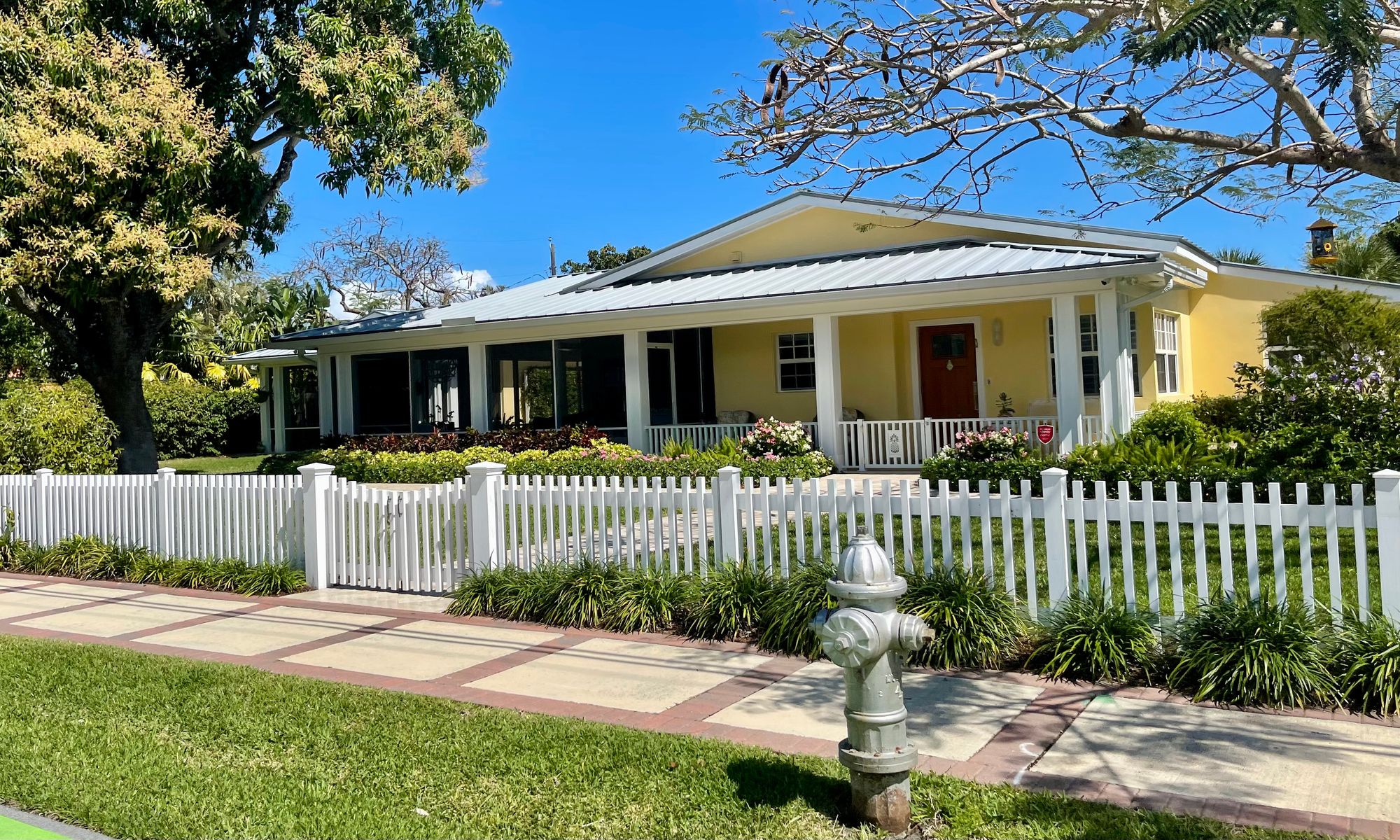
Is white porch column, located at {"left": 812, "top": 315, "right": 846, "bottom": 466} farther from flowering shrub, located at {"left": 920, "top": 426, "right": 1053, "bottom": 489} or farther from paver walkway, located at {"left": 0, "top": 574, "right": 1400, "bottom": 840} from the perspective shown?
paver walkway, located at {"left": 0, "top": 574, "right": 1400, "bottom": 840}

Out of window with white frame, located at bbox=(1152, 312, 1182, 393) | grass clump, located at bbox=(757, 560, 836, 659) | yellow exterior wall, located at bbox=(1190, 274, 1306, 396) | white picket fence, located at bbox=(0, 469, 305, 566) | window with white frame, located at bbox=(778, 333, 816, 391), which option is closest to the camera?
grass clump, located at bbox=(757, 560, 836, 659)

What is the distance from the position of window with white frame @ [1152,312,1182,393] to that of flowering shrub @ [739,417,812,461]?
634 centimetres

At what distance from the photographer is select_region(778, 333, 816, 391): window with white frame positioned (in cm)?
2053

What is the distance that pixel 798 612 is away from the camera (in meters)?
6.68

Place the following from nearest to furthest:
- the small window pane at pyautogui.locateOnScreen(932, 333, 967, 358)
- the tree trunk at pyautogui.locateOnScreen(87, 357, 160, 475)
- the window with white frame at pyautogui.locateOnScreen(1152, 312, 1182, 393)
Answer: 1. the tree trunk at pyautogui.locateOnScreen(87, 357, 160, 475)
2. the window with white frame at pyautogui.locateOnScreen(1152, 312, 1182, 393)
3. the small window pane at pyautogui.locateOnScreen(932, 333, 967, 358)

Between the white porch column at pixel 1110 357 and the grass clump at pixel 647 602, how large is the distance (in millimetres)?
9361

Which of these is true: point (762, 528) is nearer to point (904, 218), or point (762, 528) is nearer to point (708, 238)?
point (904, 218)

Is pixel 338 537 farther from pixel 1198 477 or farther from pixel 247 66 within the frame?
pixel 247 66

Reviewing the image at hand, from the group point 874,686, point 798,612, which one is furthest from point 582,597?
point 874,686

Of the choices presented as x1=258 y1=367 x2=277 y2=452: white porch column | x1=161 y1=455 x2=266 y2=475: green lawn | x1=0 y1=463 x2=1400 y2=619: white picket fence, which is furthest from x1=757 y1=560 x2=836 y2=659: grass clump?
x1=258 y1=367 x2=277 y2=452: white porch column

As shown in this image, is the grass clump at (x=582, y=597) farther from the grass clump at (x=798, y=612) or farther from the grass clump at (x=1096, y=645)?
the grass clump at (x=1096, y=645)

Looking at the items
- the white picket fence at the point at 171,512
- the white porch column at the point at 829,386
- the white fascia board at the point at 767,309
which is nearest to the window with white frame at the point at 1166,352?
the white fascia board at the point at 767,309

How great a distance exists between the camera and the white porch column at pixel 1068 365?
14.8m

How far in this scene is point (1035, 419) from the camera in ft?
52.0
